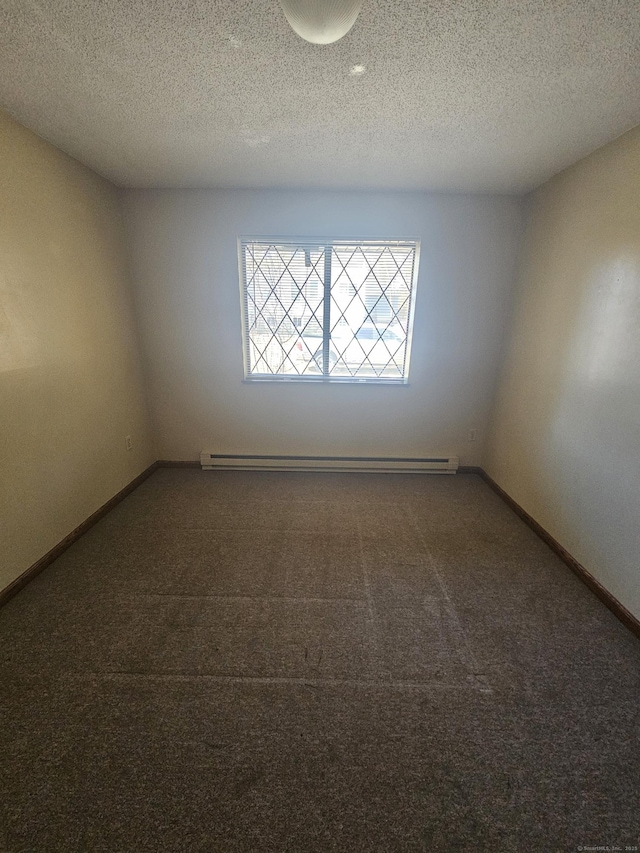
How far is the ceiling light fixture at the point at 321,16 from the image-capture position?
2.80 ft

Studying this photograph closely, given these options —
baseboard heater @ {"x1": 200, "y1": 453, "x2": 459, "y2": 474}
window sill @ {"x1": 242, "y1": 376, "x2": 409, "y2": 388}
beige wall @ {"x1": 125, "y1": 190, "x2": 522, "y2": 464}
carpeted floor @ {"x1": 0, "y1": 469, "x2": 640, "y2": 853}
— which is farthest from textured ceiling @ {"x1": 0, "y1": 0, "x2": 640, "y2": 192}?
carpeted floor @ {"x1": 0, "y1": 469, "x2": 640, "y2": 853}

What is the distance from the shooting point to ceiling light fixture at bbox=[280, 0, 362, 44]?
852mm

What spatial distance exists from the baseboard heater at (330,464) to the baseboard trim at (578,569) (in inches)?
21.9

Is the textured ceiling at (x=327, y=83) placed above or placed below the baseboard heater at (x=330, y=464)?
above

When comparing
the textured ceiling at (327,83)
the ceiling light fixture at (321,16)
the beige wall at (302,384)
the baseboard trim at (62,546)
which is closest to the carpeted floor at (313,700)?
the baseboard trim at (62,546)

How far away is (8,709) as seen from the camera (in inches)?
49.4

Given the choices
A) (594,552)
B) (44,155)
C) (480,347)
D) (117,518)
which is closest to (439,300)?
(480,347)

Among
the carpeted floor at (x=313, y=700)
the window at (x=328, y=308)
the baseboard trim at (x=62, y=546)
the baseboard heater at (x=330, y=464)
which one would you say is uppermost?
the window at (x=328, y=308)

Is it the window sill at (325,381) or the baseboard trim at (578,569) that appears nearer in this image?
the baseboard trim at (578,569)

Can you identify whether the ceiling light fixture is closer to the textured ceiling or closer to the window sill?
the textured ceiling

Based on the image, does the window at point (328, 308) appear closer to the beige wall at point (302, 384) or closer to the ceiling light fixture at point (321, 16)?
the beige wall at point (302, 384)

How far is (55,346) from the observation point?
2061mm

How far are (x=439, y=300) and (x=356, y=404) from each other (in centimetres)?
113

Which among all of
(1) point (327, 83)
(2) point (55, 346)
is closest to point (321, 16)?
(1) point (327, 83)
